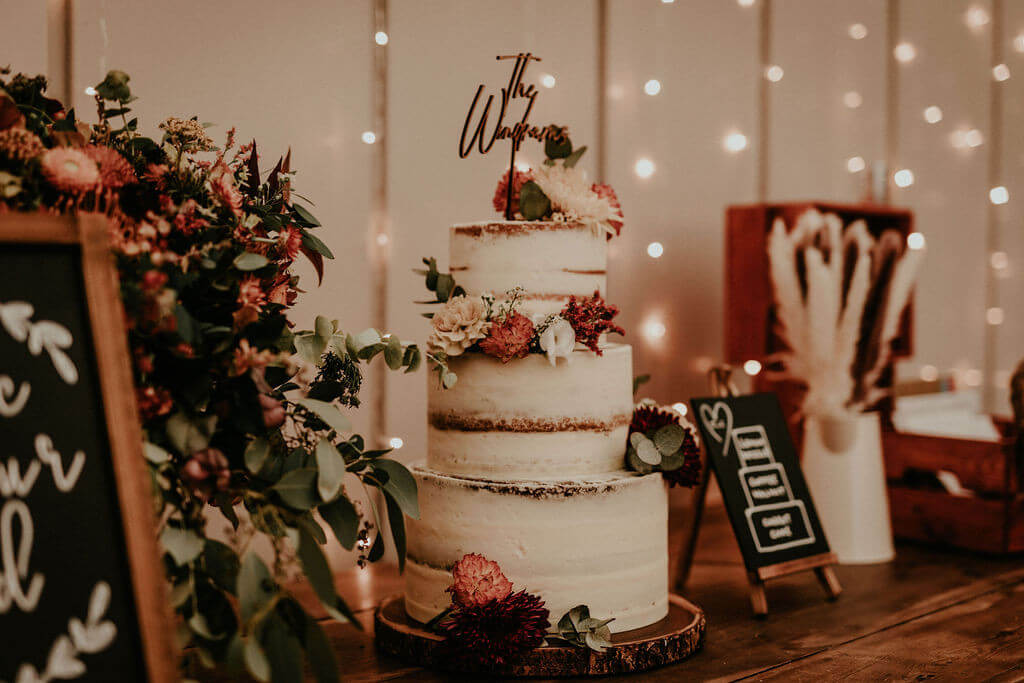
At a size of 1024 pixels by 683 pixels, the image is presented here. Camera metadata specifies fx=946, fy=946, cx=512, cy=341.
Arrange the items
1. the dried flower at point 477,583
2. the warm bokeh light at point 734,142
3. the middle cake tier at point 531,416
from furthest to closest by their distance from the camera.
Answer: the warm bokeh light at point 734,142 → the middle cake tier at point 531,416 → the dried flower at point 477,583

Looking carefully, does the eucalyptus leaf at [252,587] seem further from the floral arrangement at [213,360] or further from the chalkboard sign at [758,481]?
the chalkboard sign at [758,481]

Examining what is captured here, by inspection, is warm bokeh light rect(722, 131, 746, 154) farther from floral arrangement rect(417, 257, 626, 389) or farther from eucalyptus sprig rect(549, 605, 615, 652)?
eucalyptus sprig rect(549, 605, 615, 652)

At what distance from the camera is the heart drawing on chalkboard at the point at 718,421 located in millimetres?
1914

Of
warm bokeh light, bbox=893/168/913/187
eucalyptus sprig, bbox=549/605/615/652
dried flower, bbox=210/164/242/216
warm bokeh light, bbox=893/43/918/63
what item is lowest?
eucalyptus sprig, bbox=549/605/615/652

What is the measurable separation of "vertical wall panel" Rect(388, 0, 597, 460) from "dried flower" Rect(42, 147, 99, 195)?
39.9 inches

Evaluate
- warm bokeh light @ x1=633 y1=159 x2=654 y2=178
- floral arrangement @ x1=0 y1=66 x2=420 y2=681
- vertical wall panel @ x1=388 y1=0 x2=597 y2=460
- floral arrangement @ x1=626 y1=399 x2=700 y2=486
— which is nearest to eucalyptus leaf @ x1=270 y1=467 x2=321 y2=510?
floral arrangement @ x1=0 y1=66 x2=420 y2=681

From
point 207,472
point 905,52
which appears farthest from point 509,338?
point 905,52

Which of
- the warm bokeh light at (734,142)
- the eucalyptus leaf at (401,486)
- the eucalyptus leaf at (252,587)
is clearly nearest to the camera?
the eucalyptus leaf at (252,587)

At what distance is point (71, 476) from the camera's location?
0.95 meters

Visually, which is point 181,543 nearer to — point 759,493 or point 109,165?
point 109,165

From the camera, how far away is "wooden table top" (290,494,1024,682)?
1483 mm

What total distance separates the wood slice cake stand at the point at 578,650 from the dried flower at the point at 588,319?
47cm

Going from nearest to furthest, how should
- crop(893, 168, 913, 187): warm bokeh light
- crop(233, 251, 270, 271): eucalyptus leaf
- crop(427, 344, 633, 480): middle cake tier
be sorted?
1. crop(233, 251, 270, 271): eucalyptus leaf
2. crop(427, 344, 633, 480): middle cake tier
3. crop(893, 168, 913, 187): warm bokeh light

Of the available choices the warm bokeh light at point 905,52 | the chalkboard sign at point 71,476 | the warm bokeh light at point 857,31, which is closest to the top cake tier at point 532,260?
the chalkboard sign at point 71,476
